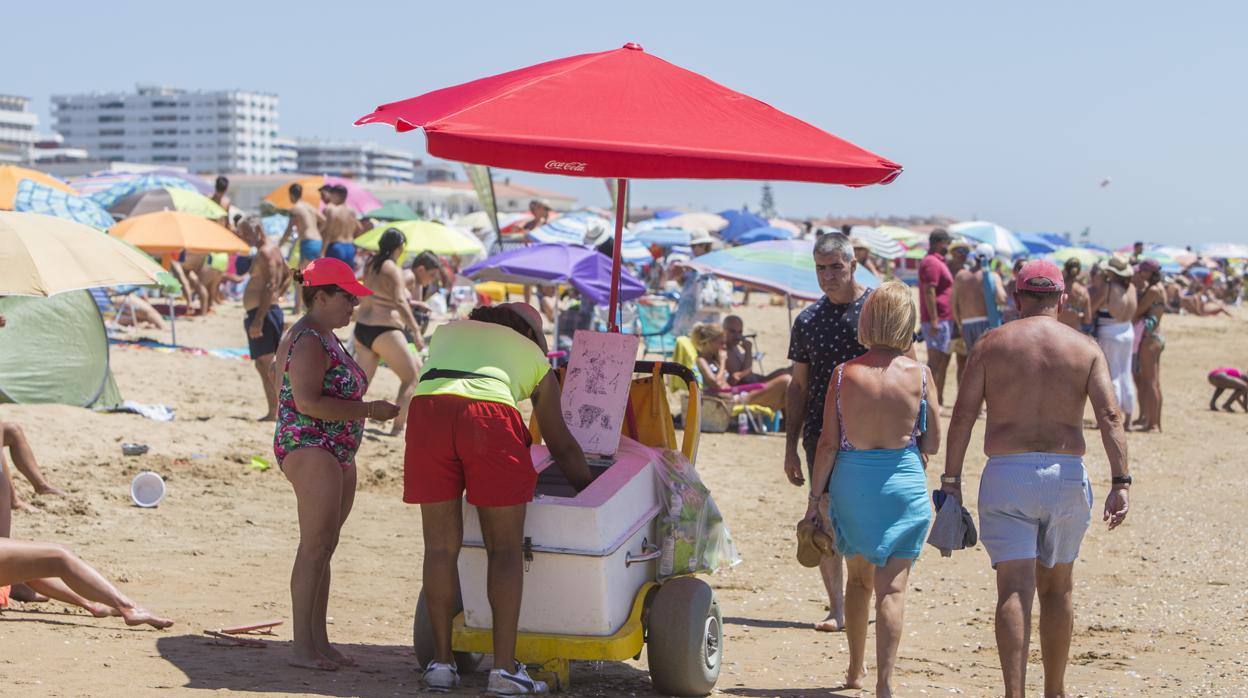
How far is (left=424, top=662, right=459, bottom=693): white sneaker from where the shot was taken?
452cm

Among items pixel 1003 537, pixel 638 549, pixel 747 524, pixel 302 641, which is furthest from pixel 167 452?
pixel 1003 537

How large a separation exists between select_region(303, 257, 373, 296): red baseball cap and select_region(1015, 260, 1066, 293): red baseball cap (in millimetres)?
2248

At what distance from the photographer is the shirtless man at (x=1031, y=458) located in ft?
14.9

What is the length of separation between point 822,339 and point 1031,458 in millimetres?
1167

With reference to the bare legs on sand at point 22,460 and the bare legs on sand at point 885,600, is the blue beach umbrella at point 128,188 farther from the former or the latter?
the bare legs on sand at point 885,600

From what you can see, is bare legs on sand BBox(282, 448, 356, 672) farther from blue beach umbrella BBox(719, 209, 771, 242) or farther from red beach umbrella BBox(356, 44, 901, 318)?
blue beach umbrella BBox(719, 209, 771, 242)

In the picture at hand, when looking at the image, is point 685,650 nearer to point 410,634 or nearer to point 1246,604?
point 410,634

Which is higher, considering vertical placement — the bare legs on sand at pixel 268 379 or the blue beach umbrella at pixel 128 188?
the blue beach umbrella at pixel 128 188

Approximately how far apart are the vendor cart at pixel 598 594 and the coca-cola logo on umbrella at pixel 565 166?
1006mm

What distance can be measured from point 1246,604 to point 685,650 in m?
3.52

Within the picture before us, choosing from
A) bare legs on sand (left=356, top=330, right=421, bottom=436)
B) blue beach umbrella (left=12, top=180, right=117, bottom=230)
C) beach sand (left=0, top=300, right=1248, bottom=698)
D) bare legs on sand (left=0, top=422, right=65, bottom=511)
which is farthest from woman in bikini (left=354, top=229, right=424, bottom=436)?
blue beach umbrella (left=12, top=180, right=117, bottom=230)

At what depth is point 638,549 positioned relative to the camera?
15.7ft

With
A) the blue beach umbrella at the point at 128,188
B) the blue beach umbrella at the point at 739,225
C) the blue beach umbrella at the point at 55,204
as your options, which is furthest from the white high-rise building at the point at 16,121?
the blue beach umbrella at the point at 55,204

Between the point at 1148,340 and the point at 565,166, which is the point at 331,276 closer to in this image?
the point at 565,166
